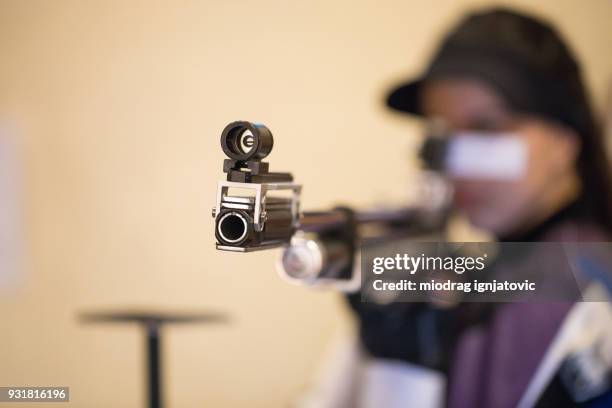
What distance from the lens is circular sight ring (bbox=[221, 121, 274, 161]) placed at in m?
0.30

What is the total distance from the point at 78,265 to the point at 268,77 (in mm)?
651

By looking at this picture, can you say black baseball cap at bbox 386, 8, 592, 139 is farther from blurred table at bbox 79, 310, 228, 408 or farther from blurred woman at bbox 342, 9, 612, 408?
blurred table at bbox 79, 310, 228, 408

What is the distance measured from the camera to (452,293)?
21.7 inches

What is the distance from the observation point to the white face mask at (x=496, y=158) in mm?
769

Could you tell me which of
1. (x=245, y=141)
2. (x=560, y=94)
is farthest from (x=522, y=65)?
(x=245, y=141)

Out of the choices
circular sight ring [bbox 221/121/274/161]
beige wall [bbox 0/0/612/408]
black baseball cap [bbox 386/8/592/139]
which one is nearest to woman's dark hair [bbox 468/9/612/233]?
black baseball cap [bbox 386/8/592/139]

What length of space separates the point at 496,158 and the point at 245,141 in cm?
56

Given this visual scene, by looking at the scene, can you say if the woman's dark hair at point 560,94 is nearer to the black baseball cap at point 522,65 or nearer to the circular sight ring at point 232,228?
the black baseball cap at point 522,65

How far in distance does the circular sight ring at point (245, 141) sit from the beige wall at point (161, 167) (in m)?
0.64

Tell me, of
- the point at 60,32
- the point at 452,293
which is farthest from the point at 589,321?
the point at 60,32

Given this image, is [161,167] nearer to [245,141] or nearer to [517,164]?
[517,164]

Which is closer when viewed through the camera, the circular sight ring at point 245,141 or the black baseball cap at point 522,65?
the circular sight ring at point 245,141

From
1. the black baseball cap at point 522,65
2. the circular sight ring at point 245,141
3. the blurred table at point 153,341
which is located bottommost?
the blurred table at point 153,341

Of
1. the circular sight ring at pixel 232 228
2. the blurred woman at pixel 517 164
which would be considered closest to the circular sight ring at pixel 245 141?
the circular sight ring at pixel 232 228
